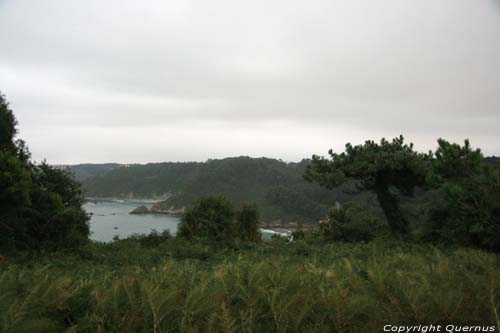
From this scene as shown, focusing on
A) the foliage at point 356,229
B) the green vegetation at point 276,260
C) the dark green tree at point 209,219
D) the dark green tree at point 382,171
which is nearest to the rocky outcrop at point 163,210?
the dark green tree at point 209,219

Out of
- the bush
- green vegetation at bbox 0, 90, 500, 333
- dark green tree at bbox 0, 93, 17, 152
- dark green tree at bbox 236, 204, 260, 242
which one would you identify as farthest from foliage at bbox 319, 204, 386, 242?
dark green tree at bbox 0, 93, 17, 152

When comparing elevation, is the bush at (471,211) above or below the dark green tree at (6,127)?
below

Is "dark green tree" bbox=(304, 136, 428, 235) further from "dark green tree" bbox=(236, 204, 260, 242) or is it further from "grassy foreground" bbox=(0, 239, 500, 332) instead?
"grassy foreground" bbox=(0, 239, 500, 332)

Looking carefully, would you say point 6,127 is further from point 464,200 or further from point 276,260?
point 464,200

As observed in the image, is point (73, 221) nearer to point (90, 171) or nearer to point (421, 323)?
point (421, 323)

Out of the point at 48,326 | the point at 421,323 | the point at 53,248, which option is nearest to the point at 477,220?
the point at 421,323

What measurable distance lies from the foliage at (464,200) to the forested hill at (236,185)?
3341 centimetres

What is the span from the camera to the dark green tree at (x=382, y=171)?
45.7ft

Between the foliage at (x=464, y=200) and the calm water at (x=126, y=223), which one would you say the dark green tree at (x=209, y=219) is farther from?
the calm water at (x=126, y=223)

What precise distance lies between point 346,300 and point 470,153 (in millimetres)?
11470

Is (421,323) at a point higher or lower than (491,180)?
lower

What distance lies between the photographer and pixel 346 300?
8.29 ft

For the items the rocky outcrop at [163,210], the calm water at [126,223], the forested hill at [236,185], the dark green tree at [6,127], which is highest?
the dark green tree at [6,127]

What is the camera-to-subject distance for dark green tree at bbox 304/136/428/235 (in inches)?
548
